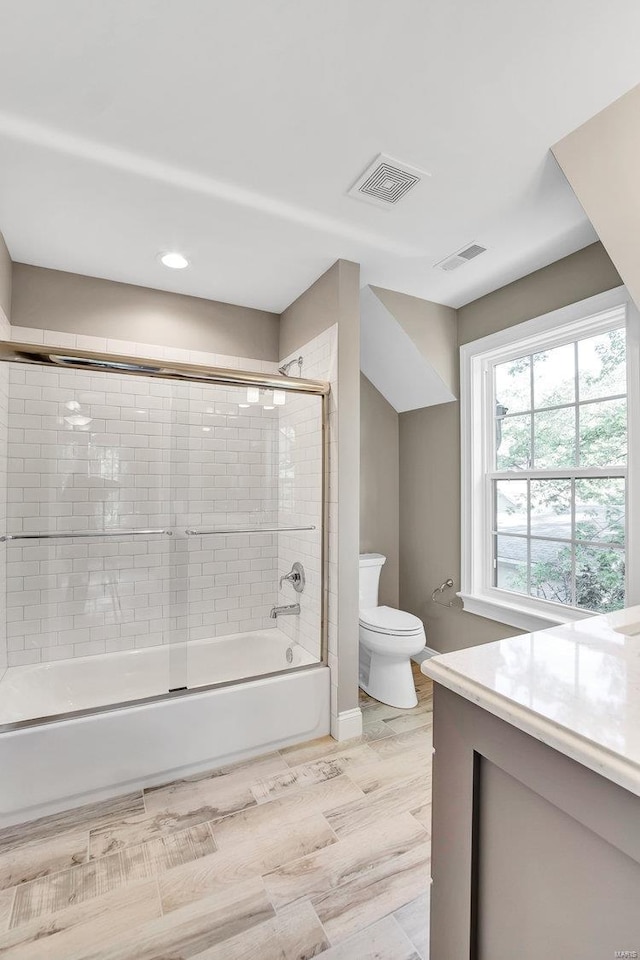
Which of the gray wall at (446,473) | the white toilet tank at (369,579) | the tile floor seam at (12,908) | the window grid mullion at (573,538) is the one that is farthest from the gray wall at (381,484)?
the tile floor seam at (12,908)

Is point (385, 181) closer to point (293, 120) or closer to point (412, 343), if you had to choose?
point (293, 120)

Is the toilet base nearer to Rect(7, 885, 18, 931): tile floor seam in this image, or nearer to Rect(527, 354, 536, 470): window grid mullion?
Rect(527, 354, 536, 470): window grid mullion

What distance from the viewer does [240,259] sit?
240 centimetres

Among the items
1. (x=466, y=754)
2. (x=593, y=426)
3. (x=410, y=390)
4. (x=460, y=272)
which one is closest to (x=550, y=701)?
(x=466, y=754)

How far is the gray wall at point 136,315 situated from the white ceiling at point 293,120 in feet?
0.70

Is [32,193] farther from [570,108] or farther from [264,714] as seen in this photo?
[264,714]

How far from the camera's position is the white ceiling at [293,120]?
1193mm

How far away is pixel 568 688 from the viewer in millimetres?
849

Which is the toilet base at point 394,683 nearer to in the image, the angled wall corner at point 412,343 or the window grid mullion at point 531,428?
the window grid mullion at point 531,428

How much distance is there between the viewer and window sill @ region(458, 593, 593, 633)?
2357mm

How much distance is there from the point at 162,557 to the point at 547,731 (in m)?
2.05

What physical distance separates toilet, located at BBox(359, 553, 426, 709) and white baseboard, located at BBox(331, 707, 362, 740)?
37 centimetres

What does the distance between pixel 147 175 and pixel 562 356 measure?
2178 millimetres

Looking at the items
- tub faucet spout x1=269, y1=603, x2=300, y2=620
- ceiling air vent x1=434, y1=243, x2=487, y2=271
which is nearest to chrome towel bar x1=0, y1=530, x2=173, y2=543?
tub faucet spout x1=269, y1=603, x2=300, y2=620
